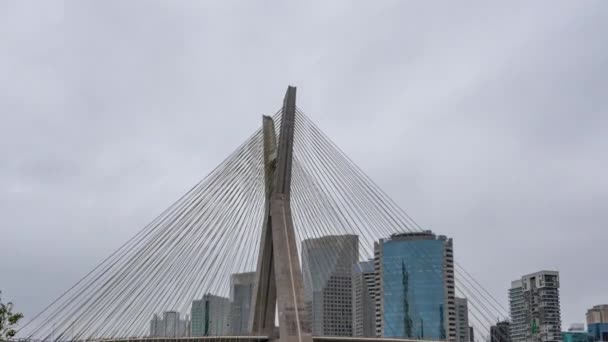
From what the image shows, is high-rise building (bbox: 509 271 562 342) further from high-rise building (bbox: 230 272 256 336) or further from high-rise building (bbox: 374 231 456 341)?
high-rise building (bbox: 230 272 256 336)

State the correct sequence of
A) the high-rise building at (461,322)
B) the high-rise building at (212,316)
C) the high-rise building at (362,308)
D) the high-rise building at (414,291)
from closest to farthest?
the high-rise building at (212,316) < the high-rise building at (362,308) < the high-rise building at (414,291) < the high-rise building at (461,322)

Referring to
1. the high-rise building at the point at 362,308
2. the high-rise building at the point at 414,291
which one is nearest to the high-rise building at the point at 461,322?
the high-rise building at the point at 414,291

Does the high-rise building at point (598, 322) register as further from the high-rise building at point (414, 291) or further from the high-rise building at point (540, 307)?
the high-rise building at point (414, 291)

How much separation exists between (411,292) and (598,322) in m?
58.6

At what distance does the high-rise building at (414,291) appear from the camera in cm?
10675

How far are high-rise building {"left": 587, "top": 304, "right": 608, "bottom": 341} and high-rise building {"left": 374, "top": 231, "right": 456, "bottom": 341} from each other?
38.6 metres

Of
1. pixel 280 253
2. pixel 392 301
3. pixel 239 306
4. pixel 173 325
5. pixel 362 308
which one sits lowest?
pixel 173 325

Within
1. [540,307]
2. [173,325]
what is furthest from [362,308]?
[540,307]

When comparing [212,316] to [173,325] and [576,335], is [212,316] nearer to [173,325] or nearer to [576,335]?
[173,325]

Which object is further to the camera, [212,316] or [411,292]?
[411,292]

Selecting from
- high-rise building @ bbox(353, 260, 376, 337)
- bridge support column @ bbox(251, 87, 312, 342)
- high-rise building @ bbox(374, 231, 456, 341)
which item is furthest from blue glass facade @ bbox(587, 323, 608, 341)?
bridge support column @ bbox(251, 87, 312, 342)

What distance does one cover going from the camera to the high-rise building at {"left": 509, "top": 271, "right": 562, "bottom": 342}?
145 meters

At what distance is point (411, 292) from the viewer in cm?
10956

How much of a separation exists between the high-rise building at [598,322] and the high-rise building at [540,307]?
6005 mm
